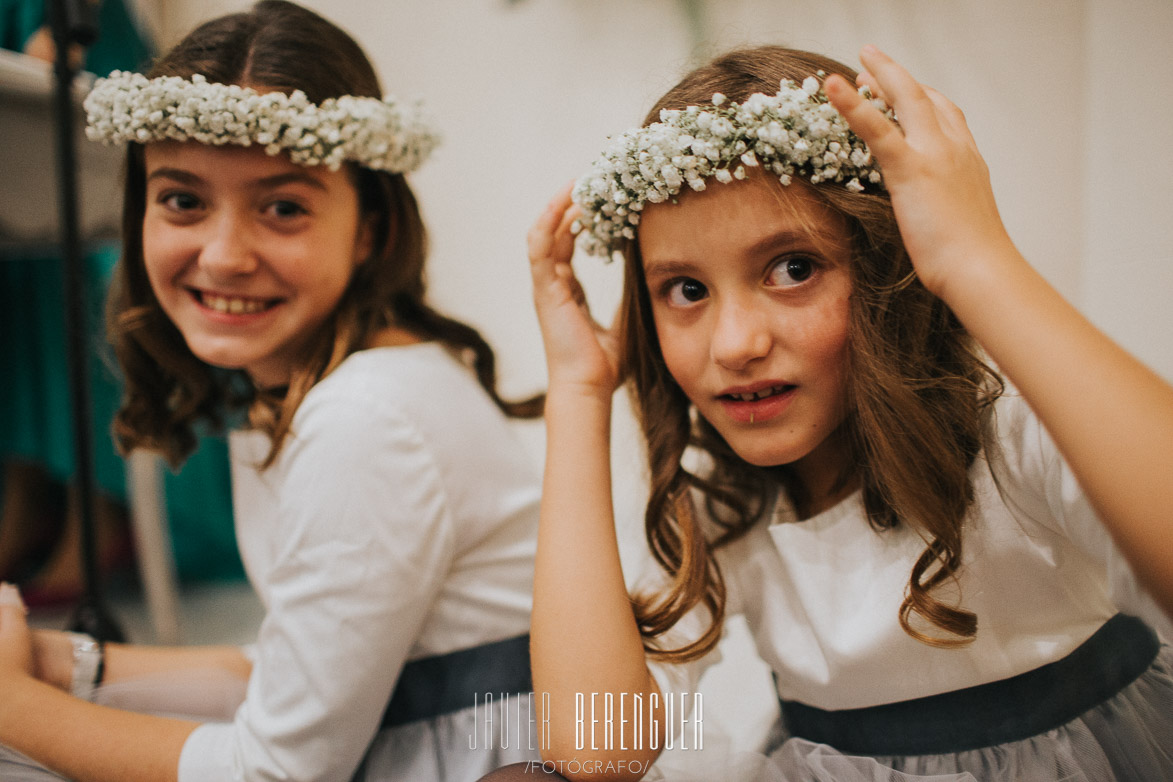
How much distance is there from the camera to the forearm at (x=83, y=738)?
880 millimetres

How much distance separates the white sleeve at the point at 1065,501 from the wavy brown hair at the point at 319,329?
0.74 metres

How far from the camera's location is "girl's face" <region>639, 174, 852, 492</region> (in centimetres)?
73

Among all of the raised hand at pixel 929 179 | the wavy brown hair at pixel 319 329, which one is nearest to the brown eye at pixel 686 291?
the raised hand at pixel 929 179

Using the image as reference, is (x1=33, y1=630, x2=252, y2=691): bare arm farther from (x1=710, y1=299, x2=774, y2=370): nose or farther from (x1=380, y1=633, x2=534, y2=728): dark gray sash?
(x1=710, y1=299, x2=774, y2=370): nose

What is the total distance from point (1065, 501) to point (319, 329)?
3.16 ft

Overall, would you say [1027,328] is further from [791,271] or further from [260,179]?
[260,179]

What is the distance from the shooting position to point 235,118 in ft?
3.07

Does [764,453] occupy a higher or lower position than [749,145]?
lower

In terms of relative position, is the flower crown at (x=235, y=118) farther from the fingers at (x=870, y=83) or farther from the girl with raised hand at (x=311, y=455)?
the fingers at (x=870, y=83)

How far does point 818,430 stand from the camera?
31.0 inches

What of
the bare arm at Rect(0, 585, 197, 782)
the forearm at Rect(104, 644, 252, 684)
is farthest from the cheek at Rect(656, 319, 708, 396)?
the forearm at Rect(104, 644, 252, 684)

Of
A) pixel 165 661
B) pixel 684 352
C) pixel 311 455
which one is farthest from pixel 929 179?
pixel 165 661

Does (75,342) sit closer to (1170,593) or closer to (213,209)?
(213,209)

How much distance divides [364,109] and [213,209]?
243 mm
